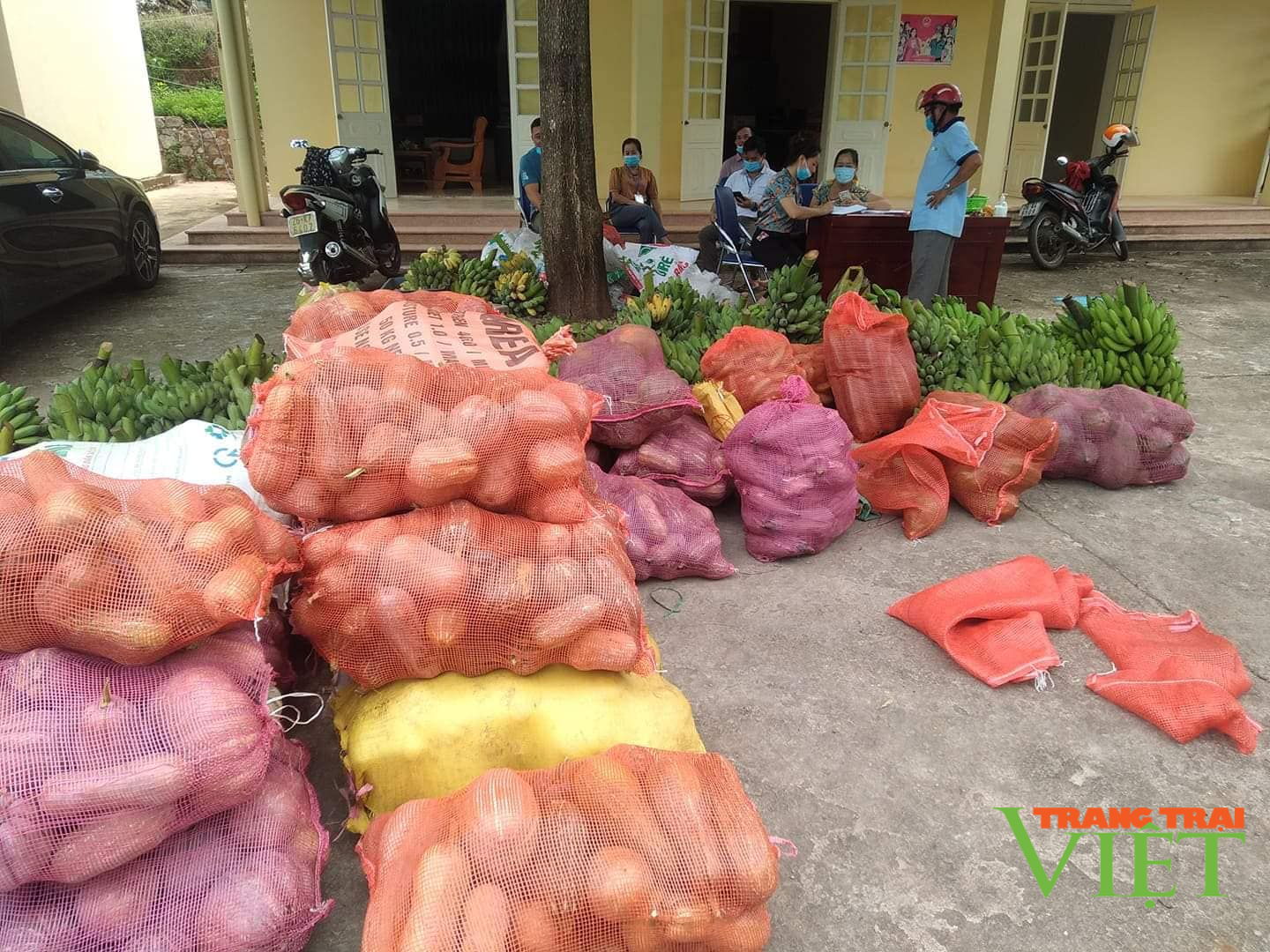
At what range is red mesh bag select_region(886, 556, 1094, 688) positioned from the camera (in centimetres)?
265

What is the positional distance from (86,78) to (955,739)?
1671cm

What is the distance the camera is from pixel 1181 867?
2016mm

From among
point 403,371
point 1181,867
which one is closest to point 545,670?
point 403,371

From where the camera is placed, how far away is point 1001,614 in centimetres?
282

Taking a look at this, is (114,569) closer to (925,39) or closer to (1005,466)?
(1005,466)

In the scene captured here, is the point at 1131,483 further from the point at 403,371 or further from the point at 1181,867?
the point at 403,371

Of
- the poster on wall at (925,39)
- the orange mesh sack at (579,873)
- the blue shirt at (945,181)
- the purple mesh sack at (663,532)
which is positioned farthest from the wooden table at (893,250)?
the poster on wall at (925,39)

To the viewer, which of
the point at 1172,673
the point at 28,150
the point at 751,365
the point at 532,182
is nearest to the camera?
the point at 1172,673

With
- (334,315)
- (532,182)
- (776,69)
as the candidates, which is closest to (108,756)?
(334,315)

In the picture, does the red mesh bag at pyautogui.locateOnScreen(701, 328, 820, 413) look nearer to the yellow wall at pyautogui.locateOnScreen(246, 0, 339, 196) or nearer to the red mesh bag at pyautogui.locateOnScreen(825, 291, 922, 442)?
the red mesh bag at pyautogui.locateOnScreen(825, 291, 922, 442)

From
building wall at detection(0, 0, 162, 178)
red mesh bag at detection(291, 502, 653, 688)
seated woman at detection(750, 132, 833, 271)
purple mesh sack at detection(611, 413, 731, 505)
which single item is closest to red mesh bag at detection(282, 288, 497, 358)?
purple mesh sack at detection(611, 413, 731, 505)

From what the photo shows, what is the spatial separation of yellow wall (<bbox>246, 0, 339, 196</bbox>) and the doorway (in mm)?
7134

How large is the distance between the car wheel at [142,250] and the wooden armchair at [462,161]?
490 centimetres

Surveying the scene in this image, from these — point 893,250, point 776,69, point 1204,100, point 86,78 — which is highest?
point 776,69
